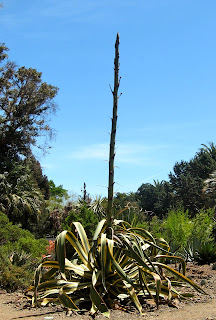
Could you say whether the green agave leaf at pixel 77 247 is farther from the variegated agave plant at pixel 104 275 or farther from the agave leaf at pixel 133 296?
the agave leaf at pixel 133 296

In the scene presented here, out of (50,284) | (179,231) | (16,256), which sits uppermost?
(179,231)

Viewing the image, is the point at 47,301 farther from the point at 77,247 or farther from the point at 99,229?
the point at 99,229

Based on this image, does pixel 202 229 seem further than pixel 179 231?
Yes

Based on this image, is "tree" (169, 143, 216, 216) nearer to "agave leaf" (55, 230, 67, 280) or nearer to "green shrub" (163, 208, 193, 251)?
"green shrub" (163, 208, 193, 251)

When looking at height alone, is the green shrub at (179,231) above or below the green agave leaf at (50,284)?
→ above

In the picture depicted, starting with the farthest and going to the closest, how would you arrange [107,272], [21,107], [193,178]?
[193,178]
[21,107]
[107,272]

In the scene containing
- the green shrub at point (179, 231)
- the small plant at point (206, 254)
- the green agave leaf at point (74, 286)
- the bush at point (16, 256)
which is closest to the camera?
the green agave leaf at point (74, 286)

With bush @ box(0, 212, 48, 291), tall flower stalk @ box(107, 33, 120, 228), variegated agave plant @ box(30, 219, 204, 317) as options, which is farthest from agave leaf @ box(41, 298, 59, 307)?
bush @ box(0, 212, 48, 291)

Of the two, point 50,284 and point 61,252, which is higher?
point 61,252

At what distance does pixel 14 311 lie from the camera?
546cm

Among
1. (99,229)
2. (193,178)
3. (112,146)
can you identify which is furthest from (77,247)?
(193,178)

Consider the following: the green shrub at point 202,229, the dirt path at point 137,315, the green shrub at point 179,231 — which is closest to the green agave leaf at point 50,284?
the dirt path at point 137,315

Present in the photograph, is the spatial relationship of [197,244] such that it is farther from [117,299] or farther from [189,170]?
[189,170]

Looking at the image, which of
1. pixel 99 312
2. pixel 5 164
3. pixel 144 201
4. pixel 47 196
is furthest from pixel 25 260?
pixel 144 201
